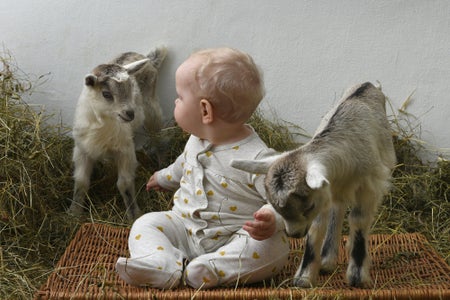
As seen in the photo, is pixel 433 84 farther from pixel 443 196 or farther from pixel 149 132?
pixel 149 132

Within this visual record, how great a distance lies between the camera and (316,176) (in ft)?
9.04

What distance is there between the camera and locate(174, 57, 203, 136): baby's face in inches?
134

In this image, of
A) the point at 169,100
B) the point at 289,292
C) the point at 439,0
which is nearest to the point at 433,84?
the point at 439,0

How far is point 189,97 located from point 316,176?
918mm

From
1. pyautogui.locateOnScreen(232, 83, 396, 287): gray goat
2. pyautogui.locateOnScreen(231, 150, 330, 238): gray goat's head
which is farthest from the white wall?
pyautogui.locateOnScreen(231, 150, 330, 238): gray goat's head

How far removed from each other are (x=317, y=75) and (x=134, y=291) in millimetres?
2454

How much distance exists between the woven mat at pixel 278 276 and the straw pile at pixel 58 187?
18 cm

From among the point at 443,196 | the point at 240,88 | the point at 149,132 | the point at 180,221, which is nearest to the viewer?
the point at 240,88

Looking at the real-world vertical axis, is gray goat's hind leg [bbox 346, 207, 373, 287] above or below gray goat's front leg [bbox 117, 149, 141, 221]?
above

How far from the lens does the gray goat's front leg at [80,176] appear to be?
4.72m

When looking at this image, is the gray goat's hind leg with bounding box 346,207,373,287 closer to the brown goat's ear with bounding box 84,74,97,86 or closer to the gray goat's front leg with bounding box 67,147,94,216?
the brown goat's ear with bounding box 84,74,97,86

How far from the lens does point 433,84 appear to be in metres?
5.07

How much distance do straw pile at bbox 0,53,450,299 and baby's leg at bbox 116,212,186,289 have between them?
0.64 m

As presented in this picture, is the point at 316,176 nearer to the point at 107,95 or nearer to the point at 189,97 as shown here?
the point at 189,97
